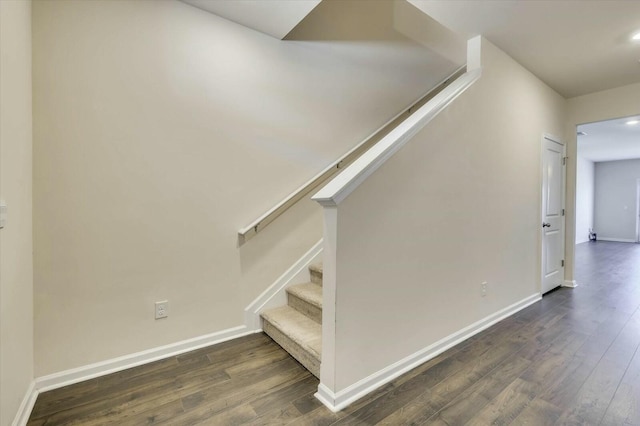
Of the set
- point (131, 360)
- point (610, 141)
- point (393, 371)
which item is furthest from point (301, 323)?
point (610, 141)

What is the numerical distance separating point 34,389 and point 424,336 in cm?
236

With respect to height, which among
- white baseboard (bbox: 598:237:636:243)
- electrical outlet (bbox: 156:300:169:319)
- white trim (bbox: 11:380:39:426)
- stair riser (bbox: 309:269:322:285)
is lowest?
white trim (bbox: 11:380:39:426)

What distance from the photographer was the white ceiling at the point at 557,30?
7.11 feet

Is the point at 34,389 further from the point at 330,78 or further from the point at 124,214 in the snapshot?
the point at 330,78

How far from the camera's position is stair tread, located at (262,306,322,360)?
1936 millimetres

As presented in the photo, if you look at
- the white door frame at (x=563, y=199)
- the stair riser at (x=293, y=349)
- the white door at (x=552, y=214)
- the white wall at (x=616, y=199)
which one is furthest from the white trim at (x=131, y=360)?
the white wall at (x=616, y=199)

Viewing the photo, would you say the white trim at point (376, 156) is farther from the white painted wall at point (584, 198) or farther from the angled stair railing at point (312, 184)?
the white painted wall at point (584, 198)

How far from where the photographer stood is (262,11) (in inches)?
87.7

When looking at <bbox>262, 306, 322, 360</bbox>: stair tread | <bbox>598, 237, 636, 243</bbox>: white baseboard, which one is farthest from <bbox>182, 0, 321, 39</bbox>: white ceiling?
<bbox>598, 237, 636, 243</bbox>: white baseboard

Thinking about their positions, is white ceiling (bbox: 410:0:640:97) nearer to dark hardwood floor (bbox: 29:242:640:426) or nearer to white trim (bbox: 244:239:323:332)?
white trim (bbox: 244:239:323:332)

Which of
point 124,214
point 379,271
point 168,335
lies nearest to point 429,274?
point 379,271

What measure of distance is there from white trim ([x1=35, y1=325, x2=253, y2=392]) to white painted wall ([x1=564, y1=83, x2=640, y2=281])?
4.28 meters

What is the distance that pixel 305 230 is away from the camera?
2.83m

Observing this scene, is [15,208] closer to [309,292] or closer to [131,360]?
[131,360]
